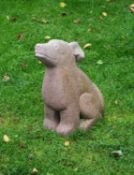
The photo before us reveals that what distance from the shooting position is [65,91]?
5.51 metres

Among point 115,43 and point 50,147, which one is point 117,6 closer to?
point 115,43

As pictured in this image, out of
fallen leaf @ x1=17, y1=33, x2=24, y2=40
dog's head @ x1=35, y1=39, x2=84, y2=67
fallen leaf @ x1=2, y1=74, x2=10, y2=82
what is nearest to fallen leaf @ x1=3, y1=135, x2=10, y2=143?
dog's head @ x1=35, y1=39, x2=84, y2=67

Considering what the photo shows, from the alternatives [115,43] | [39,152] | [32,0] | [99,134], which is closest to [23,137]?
[39,152]

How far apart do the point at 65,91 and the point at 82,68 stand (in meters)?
1.86

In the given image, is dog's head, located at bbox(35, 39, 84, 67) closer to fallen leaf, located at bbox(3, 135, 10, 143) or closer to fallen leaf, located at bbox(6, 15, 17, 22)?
fallen leaf, located at bbox(3, 135, 10, 143)

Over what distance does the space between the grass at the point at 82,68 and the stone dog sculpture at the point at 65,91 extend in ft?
0.44

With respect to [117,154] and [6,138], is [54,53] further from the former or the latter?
[117,154]

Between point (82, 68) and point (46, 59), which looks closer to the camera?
point (46, 59)

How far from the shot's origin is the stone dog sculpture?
5438 mm

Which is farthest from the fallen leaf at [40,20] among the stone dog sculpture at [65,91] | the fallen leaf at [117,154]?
the fallen leaf at [117,154]

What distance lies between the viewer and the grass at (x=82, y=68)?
5.41 m

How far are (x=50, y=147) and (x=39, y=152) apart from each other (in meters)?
0.14

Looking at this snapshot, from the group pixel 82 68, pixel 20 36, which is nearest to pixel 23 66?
pixel 82 68

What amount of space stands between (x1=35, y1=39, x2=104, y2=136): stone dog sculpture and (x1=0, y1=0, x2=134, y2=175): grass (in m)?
0.14
